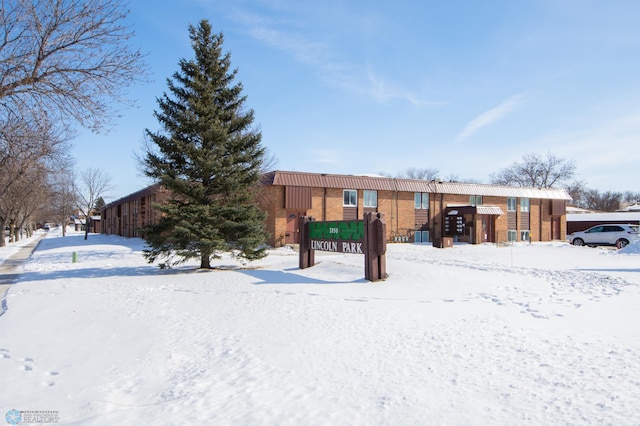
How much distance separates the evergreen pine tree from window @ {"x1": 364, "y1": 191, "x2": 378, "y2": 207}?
1732 centimetres

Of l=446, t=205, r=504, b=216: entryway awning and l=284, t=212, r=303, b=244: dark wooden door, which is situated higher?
l=446, t=205, r=504, b=216: entryway awning

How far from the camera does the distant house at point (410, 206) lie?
30.1 m

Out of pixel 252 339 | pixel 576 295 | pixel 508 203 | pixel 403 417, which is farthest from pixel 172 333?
pixel 508 203

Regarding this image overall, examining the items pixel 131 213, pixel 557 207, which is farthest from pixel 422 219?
pixel 131 213

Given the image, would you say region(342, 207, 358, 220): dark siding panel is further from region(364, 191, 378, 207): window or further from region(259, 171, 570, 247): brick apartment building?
region(364, 191, 378, 207): window

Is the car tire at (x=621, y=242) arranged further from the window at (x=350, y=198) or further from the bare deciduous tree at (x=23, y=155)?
the bare deciduous tree at (x=23, y=155)

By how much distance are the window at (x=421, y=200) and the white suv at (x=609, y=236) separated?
10.9 metres

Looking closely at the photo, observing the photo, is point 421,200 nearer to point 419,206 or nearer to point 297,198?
point 419,206

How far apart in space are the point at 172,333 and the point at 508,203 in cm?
3770

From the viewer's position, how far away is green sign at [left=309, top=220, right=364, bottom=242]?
13.3 metres

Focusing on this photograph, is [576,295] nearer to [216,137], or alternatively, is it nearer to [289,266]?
[289,266]
